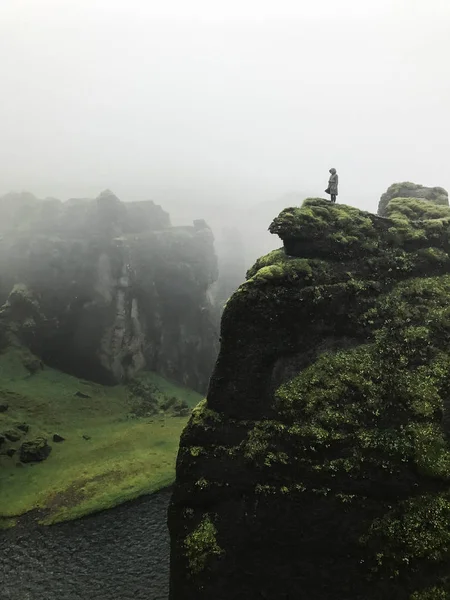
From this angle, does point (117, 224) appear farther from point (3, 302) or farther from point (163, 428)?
point (163, 428)

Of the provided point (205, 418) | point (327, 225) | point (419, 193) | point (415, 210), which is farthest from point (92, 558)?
point (419, 193)

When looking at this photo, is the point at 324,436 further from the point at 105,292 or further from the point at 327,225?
the point at 105,292

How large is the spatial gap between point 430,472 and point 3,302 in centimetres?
12973

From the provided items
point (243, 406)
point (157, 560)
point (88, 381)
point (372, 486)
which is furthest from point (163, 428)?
point (372, 486)

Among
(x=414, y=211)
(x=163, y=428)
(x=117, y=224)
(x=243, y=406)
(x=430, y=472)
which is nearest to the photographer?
(x=430, y=472)

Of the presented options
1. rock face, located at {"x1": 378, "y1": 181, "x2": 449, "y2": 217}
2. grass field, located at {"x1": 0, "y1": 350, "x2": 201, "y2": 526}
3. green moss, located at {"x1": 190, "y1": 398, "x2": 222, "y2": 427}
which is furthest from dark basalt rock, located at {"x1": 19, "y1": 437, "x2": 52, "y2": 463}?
rock face, located at {"x1": 378, "y1": 181, "x2": 449, "y2": 217}

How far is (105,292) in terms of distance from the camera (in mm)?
138000

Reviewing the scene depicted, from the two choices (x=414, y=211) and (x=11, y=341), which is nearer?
(x=414, y=211)

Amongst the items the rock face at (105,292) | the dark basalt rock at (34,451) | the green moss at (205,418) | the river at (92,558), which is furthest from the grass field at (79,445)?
the green moss at (205,418)

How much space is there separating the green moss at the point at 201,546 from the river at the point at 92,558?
1180 cm

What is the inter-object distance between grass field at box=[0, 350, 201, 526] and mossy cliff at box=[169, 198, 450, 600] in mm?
35053

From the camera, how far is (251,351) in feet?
124

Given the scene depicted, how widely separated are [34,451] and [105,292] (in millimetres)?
68353

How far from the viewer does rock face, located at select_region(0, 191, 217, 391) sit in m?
126
